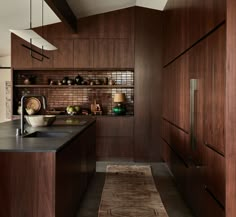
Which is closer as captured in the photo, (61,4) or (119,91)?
(61,4)

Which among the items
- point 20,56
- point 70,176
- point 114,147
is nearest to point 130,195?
point 70,176

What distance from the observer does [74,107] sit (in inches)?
246

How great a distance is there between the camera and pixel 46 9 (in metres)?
5.04

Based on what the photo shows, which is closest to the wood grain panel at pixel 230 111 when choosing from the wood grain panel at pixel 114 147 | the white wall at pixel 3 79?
the wood grain panel at pixel 114 147

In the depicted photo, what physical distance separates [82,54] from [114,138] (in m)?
1.86

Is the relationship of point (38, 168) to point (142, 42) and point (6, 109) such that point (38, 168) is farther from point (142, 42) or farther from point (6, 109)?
point (6, 109)

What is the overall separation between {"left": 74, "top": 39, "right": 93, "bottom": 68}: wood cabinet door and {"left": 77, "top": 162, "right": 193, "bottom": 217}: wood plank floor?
214 cm

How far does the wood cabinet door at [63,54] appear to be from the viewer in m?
6.01

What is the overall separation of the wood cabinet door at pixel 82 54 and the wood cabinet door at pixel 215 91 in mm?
3685

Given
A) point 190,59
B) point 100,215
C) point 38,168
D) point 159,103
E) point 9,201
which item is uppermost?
point 190,59

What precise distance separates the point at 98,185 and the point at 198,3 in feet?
9.22

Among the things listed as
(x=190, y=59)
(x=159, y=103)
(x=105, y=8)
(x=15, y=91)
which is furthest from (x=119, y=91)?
(x=190, y=59)

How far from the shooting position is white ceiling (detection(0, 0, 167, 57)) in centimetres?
475

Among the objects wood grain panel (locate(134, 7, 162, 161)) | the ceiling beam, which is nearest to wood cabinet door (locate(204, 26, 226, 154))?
the ceiling beam
